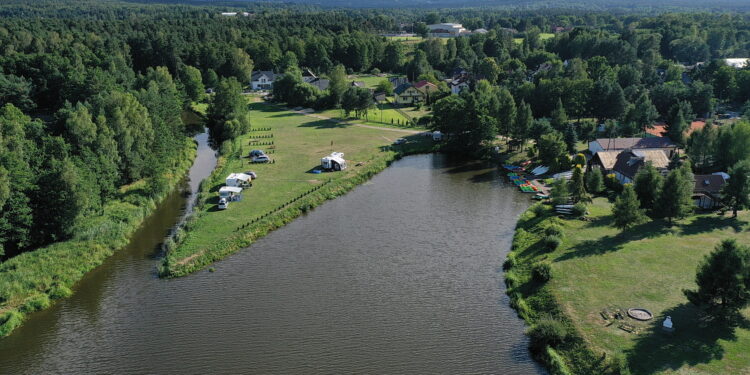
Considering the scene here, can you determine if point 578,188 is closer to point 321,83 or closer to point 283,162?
point 283,162

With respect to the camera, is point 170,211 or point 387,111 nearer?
point 170,211

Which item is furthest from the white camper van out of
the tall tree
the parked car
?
the tall tree

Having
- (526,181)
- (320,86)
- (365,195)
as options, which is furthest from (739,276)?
(320,86)

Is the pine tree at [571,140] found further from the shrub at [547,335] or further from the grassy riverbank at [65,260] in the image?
the grassy riverbank at [65,260]

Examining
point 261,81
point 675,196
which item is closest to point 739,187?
point 675,196

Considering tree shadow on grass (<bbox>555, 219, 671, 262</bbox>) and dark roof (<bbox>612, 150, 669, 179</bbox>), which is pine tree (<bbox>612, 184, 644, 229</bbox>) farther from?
dark roof (<bbox>612, 150, 669, 179</bbox>)

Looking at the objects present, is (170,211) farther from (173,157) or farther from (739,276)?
(739,276)
